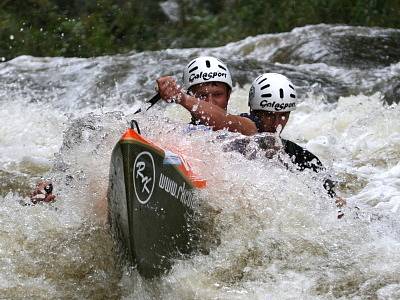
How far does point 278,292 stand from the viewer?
16.1 ft

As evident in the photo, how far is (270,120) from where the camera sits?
6500 millimetres

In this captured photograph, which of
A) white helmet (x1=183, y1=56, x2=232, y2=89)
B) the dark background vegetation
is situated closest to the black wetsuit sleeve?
white helmet (x1=183, y1=56, x2=232, y2=89)

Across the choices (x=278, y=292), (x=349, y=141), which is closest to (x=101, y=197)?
(x=278, y=292)

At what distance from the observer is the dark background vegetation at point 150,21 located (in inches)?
628

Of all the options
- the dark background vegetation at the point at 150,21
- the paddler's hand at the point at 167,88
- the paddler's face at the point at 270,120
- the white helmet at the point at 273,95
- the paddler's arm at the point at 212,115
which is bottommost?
the dark background vegetation at the point at 150,21

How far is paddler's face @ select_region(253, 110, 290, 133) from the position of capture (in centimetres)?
646

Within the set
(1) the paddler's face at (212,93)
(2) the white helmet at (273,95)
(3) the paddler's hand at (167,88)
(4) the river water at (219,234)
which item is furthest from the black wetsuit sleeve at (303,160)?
(3) the paddler's hand at (167,88)

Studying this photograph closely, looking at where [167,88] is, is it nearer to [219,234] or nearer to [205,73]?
[219,234]

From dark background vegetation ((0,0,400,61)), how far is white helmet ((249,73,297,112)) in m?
9.52

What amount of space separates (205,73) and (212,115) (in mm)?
755

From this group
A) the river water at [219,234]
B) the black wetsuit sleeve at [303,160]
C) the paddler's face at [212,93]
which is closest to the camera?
the river water at [219,234]

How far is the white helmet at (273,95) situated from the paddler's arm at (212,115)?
1.81ft

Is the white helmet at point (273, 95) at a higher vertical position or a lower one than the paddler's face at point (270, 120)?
higher

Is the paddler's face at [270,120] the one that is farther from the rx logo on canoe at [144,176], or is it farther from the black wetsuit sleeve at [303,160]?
the rx logo on canoe at [144,176]
